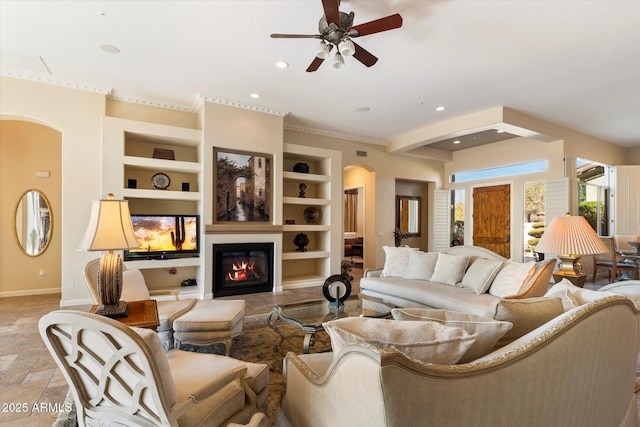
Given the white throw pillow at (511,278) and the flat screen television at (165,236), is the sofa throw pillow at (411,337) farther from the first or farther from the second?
the flat screen television at (165,236)

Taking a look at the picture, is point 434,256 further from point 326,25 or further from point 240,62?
point 240,62

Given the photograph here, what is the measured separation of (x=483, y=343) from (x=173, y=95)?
5.33 metres

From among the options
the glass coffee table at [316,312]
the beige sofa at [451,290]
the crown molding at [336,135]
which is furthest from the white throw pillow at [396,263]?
the crown molding at [336,135]

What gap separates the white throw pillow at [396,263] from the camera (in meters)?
4.32

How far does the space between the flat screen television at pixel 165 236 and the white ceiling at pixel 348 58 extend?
199 cm

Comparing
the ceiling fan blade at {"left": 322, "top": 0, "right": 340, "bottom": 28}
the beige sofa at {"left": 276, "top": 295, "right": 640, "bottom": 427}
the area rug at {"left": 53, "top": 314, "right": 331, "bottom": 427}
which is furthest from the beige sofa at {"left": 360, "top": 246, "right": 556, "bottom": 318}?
the ceiling fan blade at {"left": 322, "top": 0, "right": 340, "bottom": 28}

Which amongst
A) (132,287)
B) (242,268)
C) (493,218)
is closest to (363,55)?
(132,287)

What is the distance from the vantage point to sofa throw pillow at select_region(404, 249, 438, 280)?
4.07m

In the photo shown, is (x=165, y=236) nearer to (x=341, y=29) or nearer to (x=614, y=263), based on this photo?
(x=341, y=29)

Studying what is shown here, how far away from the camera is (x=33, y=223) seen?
16.7 feet

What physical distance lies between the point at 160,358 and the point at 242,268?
4281 millimetres

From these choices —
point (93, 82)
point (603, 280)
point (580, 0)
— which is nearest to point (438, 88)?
point (580, 0)

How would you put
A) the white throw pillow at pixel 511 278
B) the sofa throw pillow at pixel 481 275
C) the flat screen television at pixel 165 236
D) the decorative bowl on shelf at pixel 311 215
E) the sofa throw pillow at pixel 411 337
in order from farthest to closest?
the decorative bowl on shelf at pixel 311 215 < the flat screen television at pixel 165 236 < the sofa throw pillow at pixel 481 275 < the white throw pillow at pixel 511 278 < the sofa throw pillow at pixel 411 337

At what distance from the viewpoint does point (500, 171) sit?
7473mm
